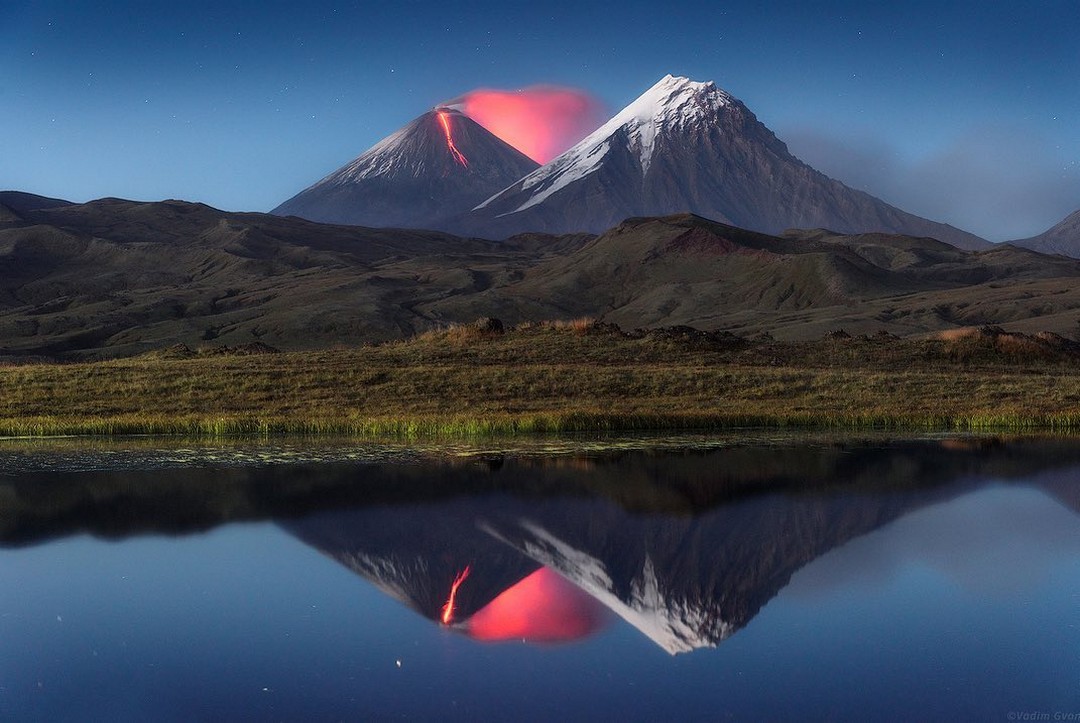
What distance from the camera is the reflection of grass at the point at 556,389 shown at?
30328mm

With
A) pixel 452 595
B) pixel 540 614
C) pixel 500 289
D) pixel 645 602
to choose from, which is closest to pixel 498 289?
pixel 500 289

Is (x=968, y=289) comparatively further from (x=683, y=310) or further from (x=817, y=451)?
(x=817, y=451)

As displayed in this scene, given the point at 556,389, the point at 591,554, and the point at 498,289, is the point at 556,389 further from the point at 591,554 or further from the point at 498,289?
the point at 498,289

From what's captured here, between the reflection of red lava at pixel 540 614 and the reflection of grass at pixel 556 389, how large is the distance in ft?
56.4

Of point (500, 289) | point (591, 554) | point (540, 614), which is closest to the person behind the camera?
point (540, 614)

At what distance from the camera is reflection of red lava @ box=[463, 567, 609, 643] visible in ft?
32.9

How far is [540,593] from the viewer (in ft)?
37.7

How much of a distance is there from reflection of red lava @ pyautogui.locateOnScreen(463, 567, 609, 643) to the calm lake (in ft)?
0.13

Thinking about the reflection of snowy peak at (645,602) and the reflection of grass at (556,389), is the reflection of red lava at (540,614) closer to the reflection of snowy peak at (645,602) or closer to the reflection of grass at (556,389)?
the reflection of snowy peak at (645,602)

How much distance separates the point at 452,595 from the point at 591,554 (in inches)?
96.0

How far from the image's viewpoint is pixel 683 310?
373 feet

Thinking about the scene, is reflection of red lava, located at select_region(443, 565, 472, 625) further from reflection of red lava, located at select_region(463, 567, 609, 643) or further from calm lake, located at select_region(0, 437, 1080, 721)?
reflection of red lava, located at select_region(463, 567, 609, 643)

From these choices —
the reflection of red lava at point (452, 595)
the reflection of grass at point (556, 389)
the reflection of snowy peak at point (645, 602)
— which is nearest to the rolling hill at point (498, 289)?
the reflection of grass at point (556, 389)

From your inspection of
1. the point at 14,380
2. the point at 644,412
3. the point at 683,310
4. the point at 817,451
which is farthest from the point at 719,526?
the point at 683,310
